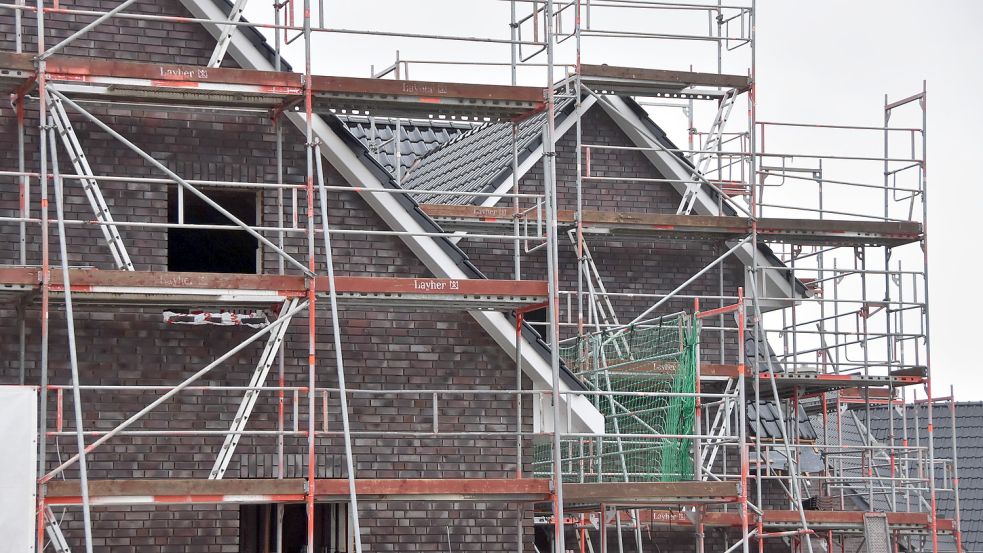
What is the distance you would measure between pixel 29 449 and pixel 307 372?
333 centimetres

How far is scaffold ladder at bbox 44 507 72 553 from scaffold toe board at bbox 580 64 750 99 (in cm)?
903

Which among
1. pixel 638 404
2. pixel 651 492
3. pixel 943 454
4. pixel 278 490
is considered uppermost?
pixel 638 404

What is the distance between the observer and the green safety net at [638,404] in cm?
1756

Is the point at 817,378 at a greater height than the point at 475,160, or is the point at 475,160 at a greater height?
the point at 475,160

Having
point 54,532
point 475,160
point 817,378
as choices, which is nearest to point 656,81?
point 475,160

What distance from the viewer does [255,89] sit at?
16062 millimetres

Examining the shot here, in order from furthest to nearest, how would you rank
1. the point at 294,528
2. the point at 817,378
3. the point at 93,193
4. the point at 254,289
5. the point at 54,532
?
the point at 817,378 < the point at 294,528 < the point at 93,193 < the point at 254,289 < the point at 54,532

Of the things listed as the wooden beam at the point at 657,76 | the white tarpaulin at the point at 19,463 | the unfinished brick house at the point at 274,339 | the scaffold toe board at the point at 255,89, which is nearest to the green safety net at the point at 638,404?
the unfinished brick house at the point at 274,339

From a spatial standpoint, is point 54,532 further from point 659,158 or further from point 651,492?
point 659,158

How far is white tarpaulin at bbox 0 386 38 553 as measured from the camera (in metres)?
14.3

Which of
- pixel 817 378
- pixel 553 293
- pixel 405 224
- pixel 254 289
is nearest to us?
pixel 254 289

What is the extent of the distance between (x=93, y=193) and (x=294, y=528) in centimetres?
513

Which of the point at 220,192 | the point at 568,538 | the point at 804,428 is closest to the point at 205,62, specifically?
the point at 220,192

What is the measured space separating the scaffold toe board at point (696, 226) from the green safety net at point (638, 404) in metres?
1.67
